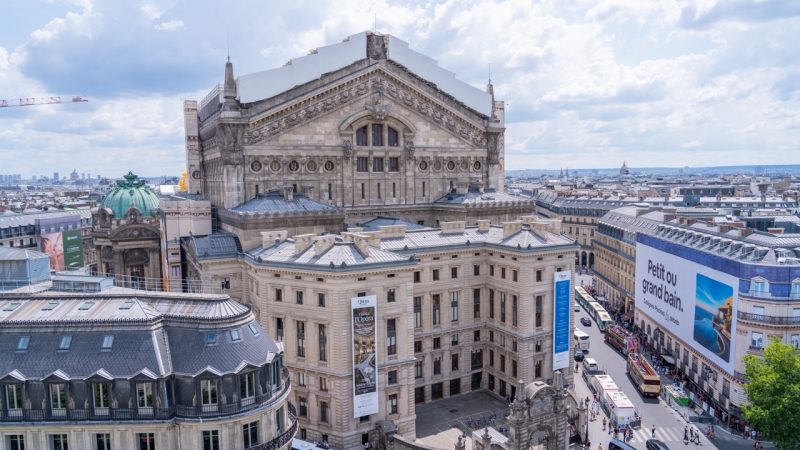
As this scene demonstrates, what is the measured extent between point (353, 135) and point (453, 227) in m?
18.8

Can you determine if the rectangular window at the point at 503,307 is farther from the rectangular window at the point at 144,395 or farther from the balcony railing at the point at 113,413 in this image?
the rectangular window at the point at 144,395

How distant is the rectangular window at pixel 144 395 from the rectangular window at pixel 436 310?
35361 millimetres

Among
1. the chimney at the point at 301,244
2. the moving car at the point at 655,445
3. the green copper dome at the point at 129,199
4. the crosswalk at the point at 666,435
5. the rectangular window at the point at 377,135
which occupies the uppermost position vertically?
the rectangular window at the point at 377,135

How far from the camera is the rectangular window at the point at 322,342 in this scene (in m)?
59.6

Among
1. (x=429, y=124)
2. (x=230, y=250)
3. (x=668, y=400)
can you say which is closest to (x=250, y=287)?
(x=230, y=250)

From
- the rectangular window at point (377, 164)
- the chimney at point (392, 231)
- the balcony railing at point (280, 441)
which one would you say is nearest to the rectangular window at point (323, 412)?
the balcony railing at point (280, 441)

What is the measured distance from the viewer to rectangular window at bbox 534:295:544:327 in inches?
2793

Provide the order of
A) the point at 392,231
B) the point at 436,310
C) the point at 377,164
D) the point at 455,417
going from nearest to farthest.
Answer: the point at 455,417
the point at 392,231
the point at 436,310
the point at 377,164

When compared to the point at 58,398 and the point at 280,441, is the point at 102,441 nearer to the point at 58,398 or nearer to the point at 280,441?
the point at 58,398

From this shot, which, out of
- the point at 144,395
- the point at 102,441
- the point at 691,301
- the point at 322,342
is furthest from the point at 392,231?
the point at 691,301

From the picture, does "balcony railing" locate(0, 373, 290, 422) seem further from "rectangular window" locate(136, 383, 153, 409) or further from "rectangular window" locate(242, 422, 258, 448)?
"rectangular window" locate(242, 422, 258, 448)

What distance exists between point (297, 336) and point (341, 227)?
1880cm

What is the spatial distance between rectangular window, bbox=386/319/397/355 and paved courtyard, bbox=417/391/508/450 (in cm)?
998

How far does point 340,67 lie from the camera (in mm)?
81125
